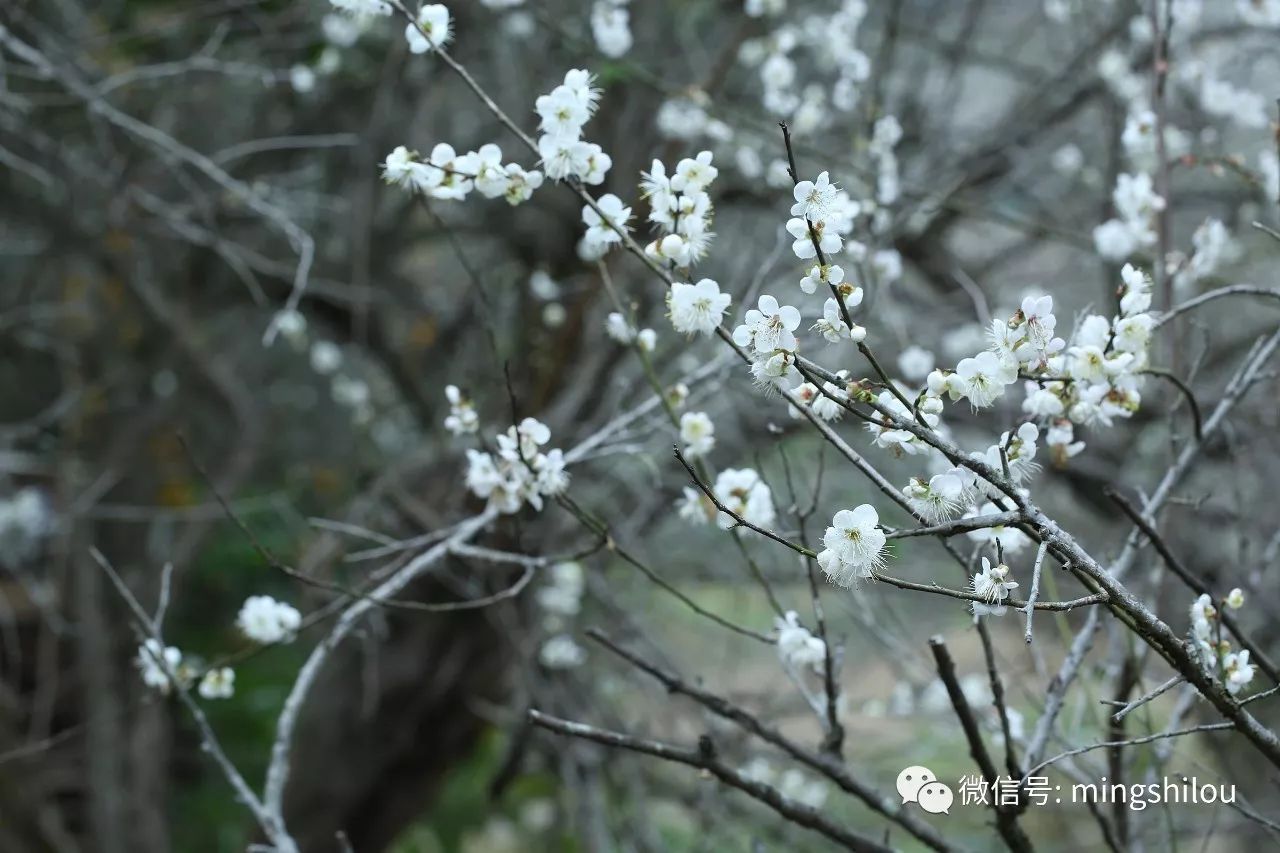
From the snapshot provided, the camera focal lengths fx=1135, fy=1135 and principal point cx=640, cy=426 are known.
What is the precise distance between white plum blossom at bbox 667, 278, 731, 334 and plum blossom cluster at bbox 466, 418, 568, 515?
35 cm

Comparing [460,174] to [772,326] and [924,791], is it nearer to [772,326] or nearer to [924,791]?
[772,326]

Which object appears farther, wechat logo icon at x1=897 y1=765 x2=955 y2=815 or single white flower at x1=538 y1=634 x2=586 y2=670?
single white flower at x1=538 y1=634 x2=586 y2=670

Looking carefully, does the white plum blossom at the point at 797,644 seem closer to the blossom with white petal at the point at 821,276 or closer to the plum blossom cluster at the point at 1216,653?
the plum blossom cluster at the point at 1216,653

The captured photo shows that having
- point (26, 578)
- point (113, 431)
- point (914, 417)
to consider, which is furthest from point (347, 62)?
point (914, 417)

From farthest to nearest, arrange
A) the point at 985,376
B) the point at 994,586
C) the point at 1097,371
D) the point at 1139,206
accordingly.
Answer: the point at 1139,206, the point at 1097,371, the point at 985,376, the point at 994,586

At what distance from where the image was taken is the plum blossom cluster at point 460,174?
1367mm

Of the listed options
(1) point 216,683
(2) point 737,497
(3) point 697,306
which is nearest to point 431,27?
(3) point 697,306

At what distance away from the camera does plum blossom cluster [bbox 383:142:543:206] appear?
1367 millimetres

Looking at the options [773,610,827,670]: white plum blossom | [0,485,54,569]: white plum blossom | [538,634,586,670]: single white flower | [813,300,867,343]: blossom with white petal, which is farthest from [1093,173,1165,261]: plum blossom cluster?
[0,485,54,569]: white plum blossom

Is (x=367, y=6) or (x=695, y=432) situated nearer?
(x=367, y=6)

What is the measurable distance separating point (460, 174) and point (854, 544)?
682 millimetres

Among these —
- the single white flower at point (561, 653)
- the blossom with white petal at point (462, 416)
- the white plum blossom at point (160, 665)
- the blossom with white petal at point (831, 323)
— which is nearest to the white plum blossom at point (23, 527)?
the single white flower at point (561, 653)

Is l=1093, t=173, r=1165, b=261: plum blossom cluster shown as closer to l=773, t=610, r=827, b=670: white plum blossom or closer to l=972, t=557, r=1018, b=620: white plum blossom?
l=773, t=610, r=827, b=670: white plum blossom

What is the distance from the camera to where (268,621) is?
5.97 feet
